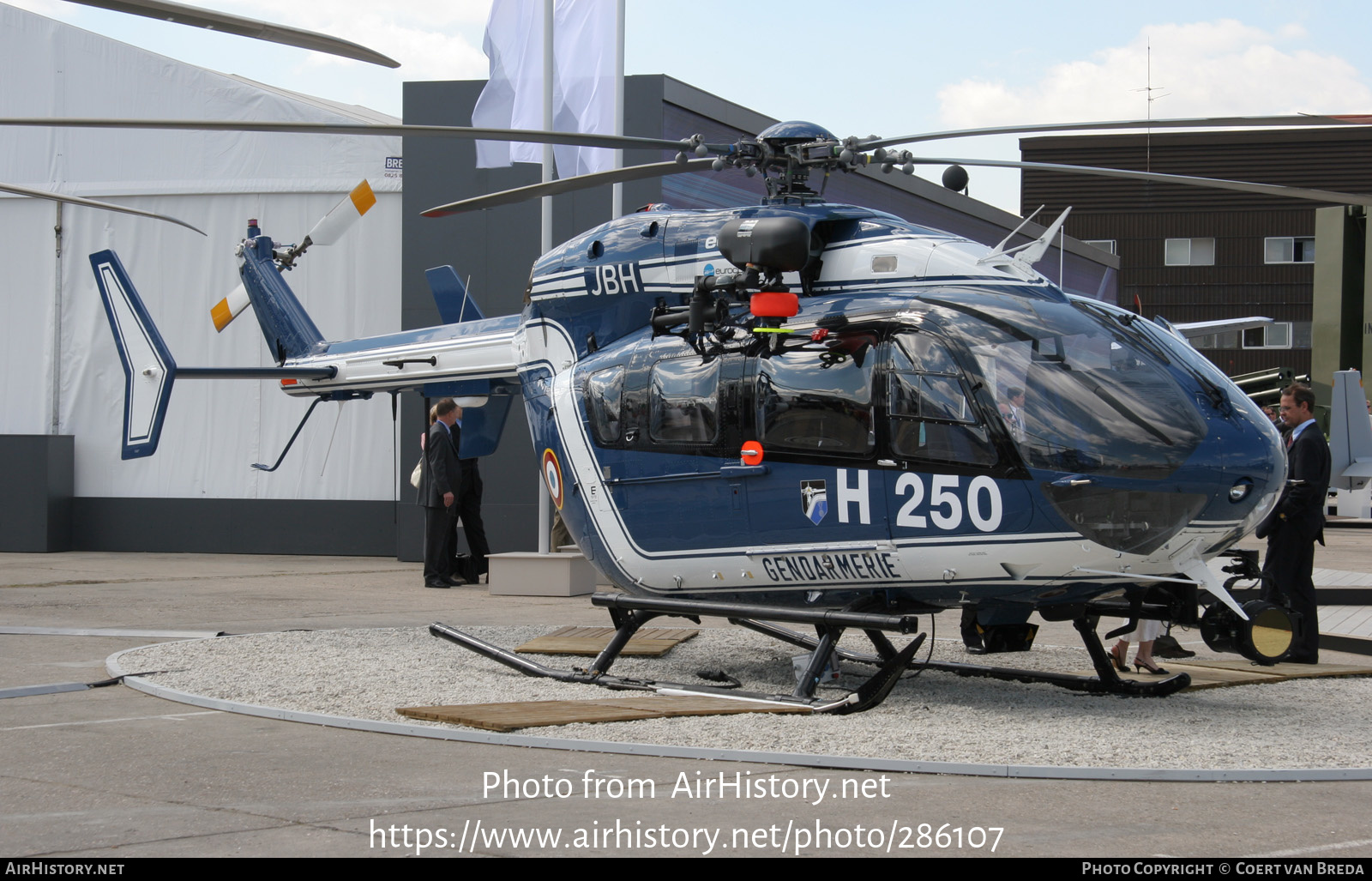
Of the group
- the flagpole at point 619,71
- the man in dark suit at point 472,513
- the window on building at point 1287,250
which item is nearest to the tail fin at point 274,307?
the man in dark suit at point 472,513

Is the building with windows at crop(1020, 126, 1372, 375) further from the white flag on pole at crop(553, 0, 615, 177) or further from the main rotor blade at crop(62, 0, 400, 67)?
the main rotor blade at crop(62, 0, 400, 67)

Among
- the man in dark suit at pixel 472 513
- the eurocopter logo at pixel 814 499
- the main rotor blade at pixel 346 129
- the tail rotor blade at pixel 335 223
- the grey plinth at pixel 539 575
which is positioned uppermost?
the tail rotor blade at pixel 335 223

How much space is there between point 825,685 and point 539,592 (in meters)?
6.28

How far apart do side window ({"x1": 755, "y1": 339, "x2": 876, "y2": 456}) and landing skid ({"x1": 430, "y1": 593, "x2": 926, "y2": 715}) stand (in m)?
0.94

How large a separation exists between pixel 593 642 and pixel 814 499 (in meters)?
2.77

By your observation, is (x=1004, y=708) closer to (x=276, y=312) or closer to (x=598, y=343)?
(x=598, y=343)

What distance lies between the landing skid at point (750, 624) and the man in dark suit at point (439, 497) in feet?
Answer: 19.2

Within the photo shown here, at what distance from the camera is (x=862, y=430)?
296 inches

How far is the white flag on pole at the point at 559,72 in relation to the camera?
49.1 feet

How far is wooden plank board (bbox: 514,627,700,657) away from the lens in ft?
31.5

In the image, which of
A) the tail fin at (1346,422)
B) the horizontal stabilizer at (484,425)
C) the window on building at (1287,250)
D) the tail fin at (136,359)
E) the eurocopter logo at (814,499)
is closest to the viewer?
the eurocopter logo at (814,499)

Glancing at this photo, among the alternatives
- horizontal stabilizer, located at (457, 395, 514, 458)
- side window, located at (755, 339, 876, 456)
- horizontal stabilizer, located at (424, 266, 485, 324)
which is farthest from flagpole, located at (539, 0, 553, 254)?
side window, located at (755, 339, 876, 456)

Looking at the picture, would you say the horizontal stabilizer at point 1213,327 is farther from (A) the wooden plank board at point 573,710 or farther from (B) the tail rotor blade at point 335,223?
(B) the tail rotor blade at point 335,223

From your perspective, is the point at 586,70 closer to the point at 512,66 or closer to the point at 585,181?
the point at 512,66
